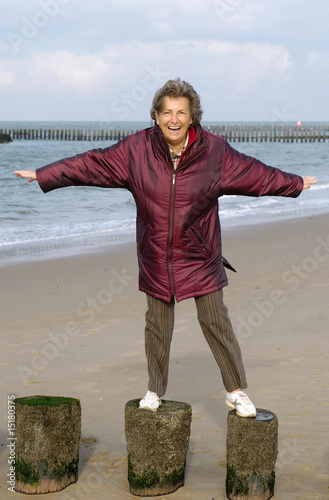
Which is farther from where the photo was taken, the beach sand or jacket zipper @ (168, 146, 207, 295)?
the beach sand

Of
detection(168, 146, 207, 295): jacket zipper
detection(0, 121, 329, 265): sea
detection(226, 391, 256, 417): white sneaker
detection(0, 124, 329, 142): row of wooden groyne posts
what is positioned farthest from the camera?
detection(0, 124, 329, 142): row of wooden groyne posts

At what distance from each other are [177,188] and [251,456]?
135cm

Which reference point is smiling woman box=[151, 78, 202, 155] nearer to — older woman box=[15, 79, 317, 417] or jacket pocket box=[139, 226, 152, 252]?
older woman box=[15, 79, 317, 417]

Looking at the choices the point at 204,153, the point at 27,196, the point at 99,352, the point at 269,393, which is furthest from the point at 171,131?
the point at 27,196

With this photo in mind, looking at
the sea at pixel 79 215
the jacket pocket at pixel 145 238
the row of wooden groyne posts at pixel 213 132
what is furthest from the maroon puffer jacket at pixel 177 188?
the row of wooden groyne posts at pixel 213 132

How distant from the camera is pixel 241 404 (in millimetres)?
3588

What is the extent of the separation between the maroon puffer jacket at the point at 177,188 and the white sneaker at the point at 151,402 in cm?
53

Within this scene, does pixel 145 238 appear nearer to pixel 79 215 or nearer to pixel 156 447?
pixel 156 447

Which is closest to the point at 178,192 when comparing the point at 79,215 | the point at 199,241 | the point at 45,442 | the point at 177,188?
the point at 177,188

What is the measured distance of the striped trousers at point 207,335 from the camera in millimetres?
3564

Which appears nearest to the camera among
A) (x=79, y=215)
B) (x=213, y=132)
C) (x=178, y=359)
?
(x=178, y=359)

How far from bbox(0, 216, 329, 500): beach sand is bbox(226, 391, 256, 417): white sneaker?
0.44 meters

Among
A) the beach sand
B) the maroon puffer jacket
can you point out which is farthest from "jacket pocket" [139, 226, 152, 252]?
the beach sand

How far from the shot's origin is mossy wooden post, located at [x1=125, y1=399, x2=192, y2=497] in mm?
3568
